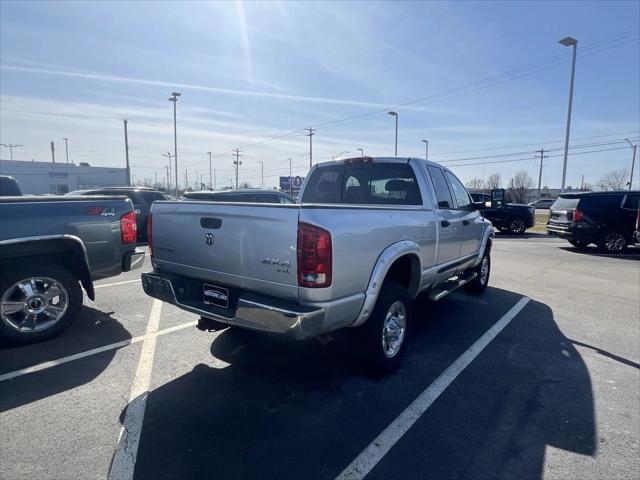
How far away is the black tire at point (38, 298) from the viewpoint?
4.14 metres

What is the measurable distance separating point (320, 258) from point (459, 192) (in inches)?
142

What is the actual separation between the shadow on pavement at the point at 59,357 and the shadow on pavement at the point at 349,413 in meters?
0.88

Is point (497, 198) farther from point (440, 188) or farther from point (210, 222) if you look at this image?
point (210, 222)

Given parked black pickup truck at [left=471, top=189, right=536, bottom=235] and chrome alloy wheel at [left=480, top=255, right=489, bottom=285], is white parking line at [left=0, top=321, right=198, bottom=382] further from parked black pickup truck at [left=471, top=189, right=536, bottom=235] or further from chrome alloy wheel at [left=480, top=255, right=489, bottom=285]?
parked black pickup truck at [left=471, top=189, right=536, bottom=235]

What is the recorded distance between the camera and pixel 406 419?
10.0 ft

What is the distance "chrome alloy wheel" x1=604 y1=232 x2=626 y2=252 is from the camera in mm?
12484

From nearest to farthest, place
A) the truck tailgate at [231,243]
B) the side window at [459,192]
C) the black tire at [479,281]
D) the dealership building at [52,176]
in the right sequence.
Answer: the truck tailgate at [231,243] < the side window at [459,192] < the black tire at [479,281] < the dealership building at [52,176]

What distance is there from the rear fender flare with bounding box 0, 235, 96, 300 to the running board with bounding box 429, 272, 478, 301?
3.92 m

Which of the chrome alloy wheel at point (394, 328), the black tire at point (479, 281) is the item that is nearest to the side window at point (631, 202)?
the black tire at point (479, 281)

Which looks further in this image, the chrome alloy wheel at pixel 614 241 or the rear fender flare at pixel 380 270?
the chrome alloy wheel at pixel 614 241

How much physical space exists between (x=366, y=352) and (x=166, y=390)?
5.76 ft

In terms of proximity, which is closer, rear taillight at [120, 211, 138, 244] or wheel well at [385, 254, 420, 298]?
wheel well at [385, 254, 420, 298]

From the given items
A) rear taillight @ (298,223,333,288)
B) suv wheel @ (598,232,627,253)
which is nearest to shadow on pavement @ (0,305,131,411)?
rear taillight @ (298,223,333,288)

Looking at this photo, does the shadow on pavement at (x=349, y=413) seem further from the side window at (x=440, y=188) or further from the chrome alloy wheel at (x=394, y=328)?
the side window at (x=440, y=188)
